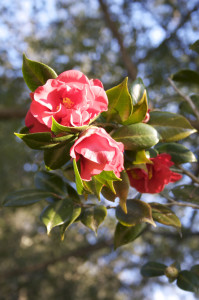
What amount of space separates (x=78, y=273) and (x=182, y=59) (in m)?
4.65

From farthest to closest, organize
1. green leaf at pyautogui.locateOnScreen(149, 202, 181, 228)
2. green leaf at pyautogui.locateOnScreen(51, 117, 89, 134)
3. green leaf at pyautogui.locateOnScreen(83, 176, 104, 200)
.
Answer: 1. green leaf at pyautogui.locateOnScreen(149, 202, 181, 228)
2. green leaf at pyautogui.locateOnScreen(83, 176, 104, 200)
3. green leaf at pyautogui.locateOnScreen(51, 117, 89, 134)

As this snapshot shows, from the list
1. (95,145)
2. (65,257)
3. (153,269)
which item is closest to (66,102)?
(95,145)

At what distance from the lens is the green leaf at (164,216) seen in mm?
1062

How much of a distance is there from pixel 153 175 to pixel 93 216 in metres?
0.23

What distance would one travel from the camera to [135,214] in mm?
1004

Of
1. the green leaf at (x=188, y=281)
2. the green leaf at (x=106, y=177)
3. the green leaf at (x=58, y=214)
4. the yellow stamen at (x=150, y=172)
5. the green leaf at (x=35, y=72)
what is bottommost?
the green leaf at (x=188, y=281)

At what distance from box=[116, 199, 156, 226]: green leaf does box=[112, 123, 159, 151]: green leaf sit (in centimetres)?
23

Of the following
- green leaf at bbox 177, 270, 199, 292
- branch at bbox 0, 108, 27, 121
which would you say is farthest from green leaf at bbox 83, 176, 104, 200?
branch at bbox 0, 108, 27, 121

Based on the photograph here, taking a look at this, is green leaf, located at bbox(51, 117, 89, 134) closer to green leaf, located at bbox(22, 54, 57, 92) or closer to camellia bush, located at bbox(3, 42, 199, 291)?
camellia bush, located at bbox(3, 42, 199, 291)

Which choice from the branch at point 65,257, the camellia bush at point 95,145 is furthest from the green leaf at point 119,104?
the branch at point 65,257

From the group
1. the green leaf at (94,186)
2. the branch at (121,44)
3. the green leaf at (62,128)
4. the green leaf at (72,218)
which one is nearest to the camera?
the green leaf at (62,128)

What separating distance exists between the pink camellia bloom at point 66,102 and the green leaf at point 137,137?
123mm

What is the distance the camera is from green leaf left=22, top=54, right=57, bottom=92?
0.82 meters

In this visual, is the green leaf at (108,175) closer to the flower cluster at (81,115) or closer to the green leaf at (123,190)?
the flower cluster at (81,115)
